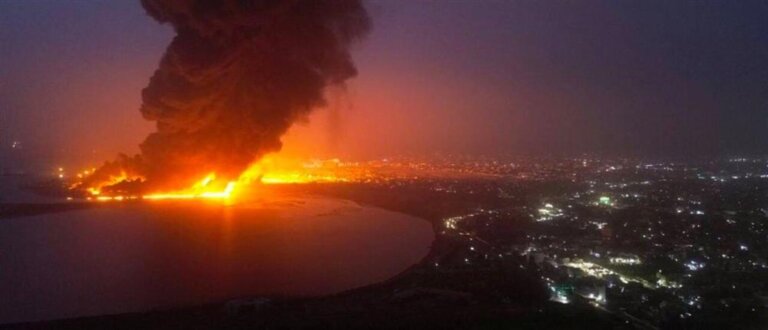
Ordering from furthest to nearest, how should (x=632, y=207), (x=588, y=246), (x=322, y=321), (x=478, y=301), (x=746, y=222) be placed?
(x=632, y=207), (x=746, y=222), (x=588, y=246), (x=478, y=301), (x=322, y=321)

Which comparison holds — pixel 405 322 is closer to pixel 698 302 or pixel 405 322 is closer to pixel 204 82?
pixel 698 302

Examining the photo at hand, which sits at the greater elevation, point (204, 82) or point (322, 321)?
point (204, 82)

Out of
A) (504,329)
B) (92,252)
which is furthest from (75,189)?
(504,329)

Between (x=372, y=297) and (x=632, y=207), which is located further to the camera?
(x=632, y=207)

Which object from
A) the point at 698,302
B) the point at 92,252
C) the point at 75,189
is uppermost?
the point at 75,189

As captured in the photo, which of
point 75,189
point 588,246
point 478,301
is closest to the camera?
point 478,301

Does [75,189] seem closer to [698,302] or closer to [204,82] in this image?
[204,82]

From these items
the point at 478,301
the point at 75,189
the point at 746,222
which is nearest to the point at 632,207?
the point at 746,222
